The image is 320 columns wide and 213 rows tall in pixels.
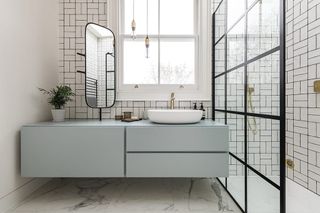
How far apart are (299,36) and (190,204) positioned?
1787 mm

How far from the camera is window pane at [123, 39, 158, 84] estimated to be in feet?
7.88

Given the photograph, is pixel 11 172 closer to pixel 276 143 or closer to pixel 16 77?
pixel 16 77

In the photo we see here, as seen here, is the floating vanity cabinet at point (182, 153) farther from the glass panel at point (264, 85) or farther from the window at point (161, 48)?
the window at point (161, 48)

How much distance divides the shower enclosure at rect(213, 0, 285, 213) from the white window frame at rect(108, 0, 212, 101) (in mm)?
292

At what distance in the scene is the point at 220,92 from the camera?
2.09 metres

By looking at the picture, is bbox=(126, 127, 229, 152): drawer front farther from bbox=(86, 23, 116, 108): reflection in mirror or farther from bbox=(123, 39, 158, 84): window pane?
bbox=(123, 39, 158, 84): window pane

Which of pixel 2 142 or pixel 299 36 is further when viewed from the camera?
pixel 299 36

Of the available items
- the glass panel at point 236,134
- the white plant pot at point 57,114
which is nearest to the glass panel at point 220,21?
the glass panel at point 236,134

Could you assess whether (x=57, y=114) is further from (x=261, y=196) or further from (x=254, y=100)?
(x=261, y=196)

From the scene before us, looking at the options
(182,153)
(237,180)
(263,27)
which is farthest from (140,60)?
(237,180)

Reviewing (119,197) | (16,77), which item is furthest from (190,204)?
(16,77)

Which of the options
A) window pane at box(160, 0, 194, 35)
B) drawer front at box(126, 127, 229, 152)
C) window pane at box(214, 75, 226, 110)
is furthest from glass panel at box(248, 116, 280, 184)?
window pane at box(160, 0, 194, 35)

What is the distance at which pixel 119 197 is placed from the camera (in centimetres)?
187

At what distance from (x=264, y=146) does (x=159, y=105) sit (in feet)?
→ 3.97
